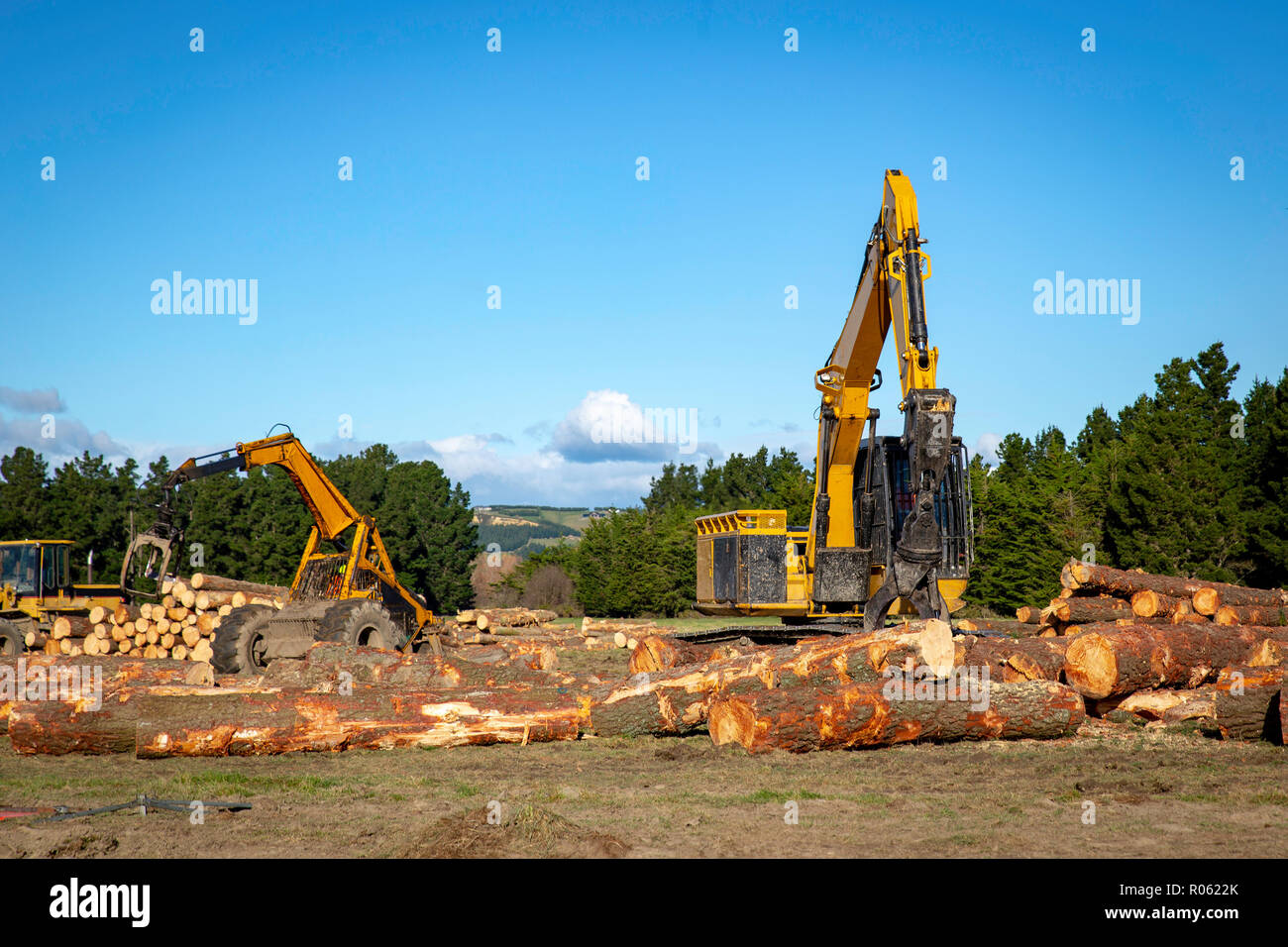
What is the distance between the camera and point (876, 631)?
10.6m

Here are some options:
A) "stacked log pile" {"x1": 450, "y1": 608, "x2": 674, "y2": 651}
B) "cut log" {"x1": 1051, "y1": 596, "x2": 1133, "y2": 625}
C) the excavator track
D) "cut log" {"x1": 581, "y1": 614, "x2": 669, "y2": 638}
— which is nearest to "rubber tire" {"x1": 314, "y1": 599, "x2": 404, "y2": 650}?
"stacked log pile" {"x1": 450, "y1": 608, "x2": 674, "y2": 651}

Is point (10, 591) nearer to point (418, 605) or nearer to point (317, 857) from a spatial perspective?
point (418, 605)

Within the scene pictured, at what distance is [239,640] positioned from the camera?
53.4 feet

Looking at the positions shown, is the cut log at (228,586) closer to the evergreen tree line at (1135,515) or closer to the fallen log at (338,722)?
the fallen log at (338,722)

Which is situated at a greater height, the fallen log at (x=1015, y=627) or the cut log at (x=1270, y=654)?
the cut log at (x=1270, y=654)

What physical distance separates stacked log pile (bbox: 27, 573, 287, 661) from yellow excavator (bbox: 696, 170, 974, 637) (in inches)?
359

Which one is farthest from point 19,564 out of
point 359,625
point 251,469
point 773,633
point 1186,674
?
point 1186,674

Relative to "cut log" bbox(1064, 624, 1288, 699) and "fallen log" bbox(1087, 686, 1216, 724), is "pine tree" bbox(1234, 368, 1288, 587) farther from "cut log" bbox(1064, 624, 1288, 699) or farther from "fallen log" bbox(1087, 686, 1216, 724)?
"fallen log" bbox(1087, 686, 1216, 724)

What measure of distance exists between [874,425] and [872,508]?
1222 mm

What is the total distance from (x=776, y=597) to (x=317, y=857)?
10222 millimetres

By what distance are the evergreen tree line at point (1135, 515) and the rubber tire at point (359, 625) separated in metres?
27.2

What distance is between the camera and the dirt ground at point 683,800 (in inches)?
255

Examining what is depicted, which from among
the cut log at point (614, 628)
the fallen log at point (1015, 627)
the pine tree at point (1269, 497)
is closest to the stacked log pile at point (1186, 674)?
the fallen log at point (1015, 627)
